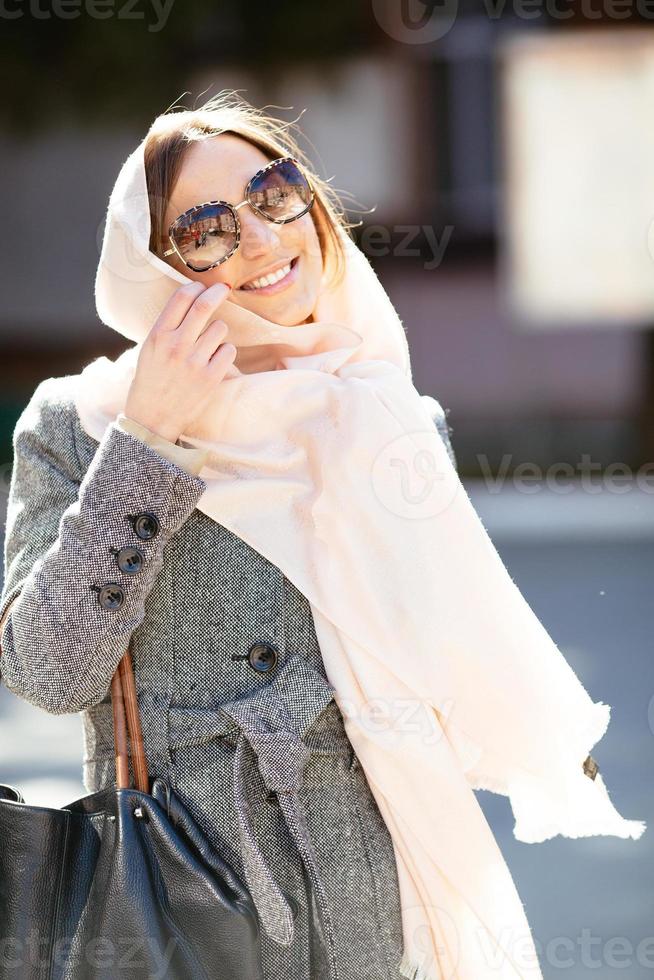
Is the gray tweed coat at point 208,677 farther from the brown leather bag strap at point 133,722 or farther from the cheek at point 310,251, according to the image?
the cheek at point 310,251

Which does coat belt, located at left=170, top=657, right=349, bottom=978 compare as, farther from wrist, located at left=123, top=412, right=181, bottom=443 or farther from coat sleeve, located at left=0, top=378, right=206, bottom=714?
wrist, located at left=123, top=412, right=181, bottom=443

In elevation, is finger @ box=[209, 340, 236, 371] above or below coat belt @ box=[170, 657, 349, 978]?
above

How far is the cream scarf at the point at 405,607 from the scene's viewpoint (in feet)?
6.36

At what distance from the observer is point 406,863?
196cm

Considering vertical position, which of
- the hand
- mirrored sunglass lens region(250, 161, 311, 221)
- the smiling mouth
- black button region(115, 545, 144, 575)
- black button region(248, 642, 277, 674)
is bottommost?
black button region(248, 642, 277, 674)

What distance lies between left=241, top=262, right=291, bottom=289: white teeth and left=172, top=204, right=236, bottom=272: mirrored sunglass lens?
0.08 meters

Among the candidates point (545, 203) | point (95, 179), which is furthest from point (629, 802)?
point (95, 179)

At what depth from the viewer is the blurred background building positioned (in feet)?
35.2

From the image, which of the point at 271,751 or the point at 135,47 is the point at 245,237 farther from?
the point at 135,47

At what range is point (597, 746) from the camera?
5.51 m

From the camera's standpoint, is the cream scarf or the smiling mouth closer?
the cream scarf

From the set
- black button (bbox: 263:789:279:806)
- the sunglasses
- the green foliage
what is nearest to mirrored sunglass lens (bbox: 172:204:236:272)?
the sunglasses

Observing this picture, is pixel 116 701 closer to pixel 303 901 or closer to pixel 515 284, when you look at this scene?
pixel 303 901

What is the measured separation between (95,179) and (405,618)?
9.74m
